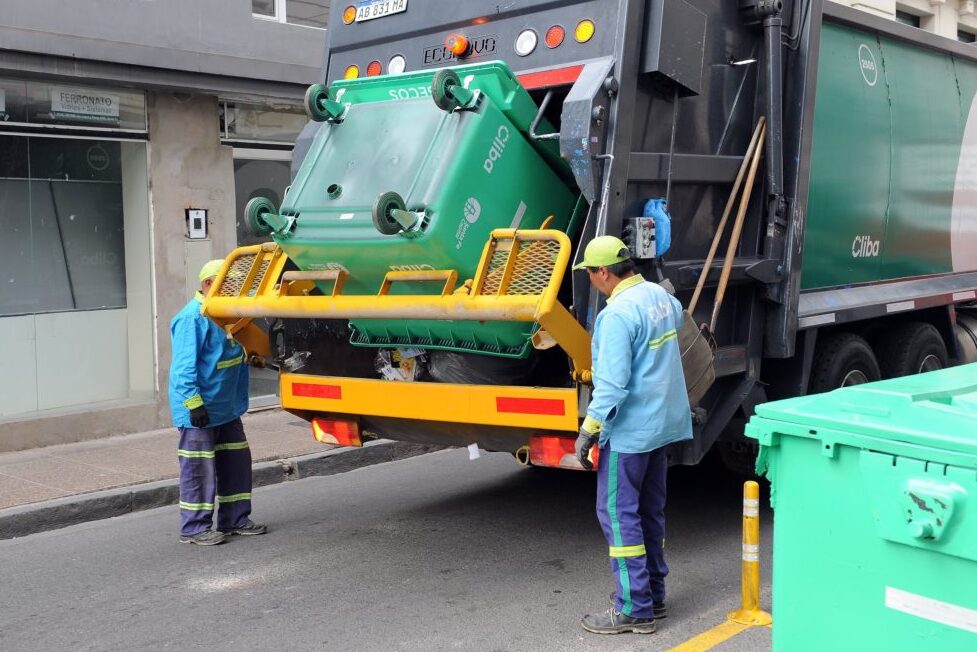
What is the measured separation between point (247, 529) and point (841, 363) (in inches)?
140

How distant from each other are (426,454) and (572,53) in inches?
165

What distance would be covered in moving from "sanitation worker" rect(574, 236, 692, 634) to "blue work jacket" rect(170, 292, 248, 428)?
2347 millimetres

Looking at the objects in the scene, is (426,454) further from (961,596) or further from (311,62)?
(961,596)

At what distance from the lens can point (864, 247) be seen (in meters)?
6.72

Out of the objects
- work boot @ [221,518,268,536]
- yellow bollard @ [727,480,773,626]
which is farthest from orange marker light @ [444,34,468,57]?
Answer: work boot @ [221,518,268,536]

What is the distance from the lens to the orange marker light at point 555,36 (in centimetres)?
526

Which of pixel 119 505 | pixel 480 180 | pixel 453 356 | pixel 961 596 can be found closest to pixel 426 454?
pixel 119 505

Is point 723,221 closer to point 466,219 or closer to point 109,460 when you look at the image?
point 466,219

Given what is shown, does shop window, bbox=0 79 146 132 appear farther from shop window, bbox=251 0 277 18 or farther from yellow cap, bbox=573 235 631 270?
yellow cap, bbox=573 235 631 270

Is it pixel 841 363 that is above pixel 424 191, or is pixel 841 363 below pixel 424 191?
below

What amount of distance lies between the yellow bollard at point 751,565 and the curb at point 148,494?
108 inches

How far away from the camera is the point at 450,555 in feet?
18.6

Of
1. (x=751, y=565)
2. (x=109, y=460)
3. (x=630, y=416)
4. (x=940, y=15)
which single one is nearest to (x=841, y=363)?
(x=751, y=565)

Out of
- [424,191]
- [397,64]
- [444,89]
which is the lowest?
[424,191]
